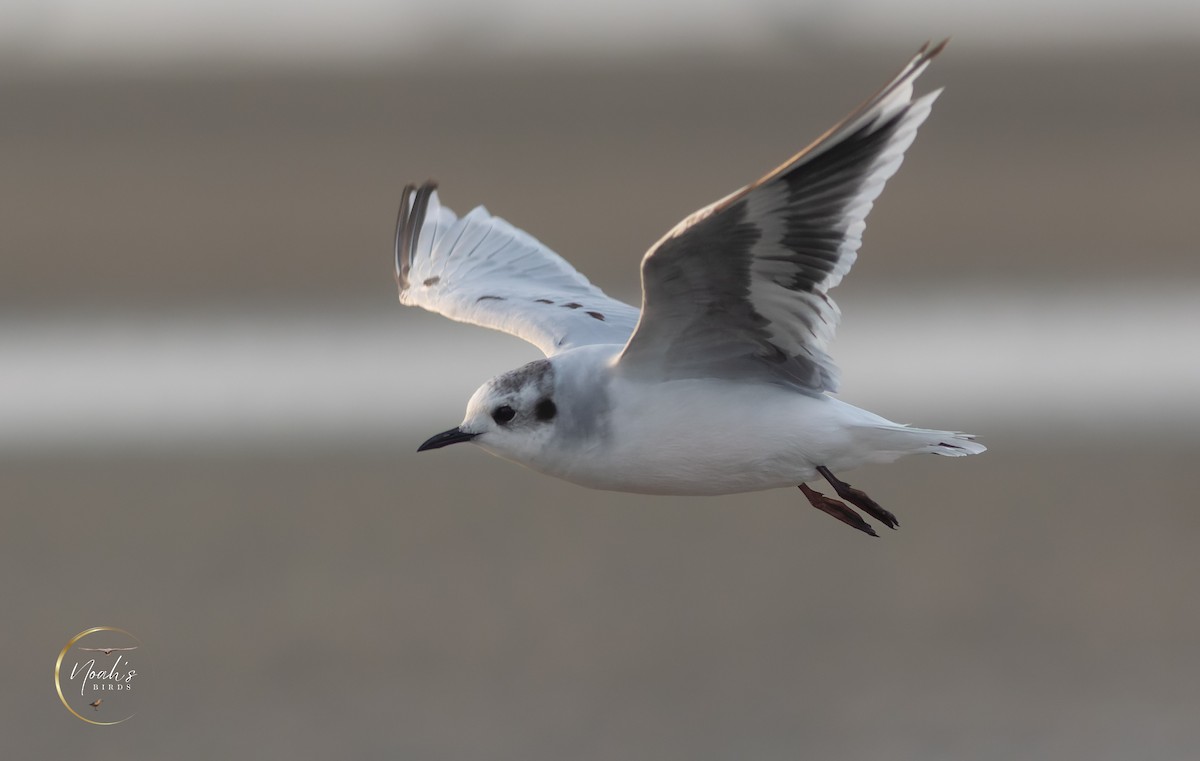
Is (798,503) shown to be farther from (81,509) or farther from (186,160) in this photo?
(186,160)

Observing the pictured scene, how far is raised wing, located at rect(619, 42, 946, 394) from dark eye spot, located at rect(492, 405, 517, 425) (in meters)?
0.23

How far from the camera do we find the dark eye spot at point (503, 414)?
10.5 feet

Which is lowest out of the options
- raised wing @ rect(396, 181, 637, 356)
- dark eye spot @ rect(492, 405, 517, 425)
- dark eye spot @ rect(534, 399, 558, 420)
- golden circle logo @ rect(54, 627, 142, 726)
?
golden circle logo @ rect(54, 627, 142, 726)

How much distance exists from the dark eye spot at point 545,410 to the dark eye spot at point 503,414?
0.05 meters

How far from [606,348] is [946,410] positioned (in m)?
6.27

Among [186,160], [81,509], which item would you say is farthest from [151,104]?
[81,509]

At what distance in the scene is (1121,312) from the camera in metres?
10.7

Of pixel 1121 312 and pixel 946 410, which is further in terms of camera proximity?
pixel 1121 312

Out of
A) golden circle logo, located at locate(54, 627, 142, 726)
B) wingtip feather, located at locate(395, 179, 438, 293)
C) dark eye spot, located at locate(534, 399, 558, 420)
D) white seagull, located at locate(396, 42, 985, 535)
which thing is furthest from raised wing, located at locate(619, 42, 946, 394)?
golden circle logo, located at locate(54, 627, 142, 726)

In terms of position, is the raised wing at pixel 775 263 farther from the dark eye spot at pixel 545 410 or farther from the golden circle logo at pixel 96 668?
the golden circle logo at pixel 96 668

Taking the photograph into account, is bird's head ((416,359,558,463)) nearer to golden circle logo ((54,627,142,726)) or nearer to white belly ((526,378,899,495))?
white belly ((526,378,899,495))

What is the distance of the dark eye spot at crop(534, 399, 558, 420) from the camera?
3.19 metres

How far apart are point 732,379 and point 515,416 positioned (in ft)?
1.36

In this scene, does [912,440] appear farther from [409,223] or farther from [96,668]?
[96,668]
